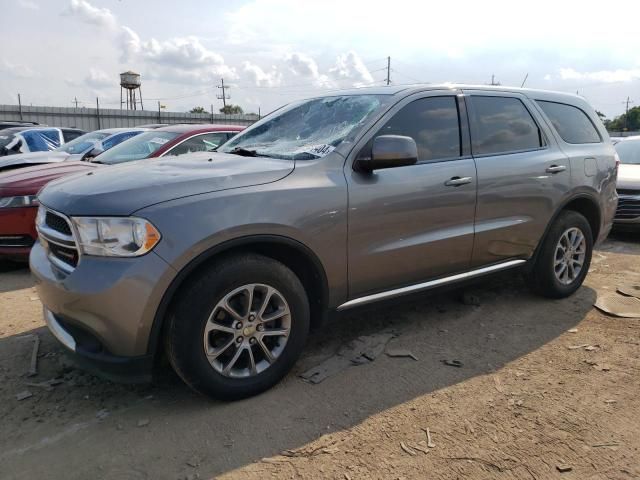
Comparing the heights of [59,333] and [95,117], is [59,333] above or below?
below

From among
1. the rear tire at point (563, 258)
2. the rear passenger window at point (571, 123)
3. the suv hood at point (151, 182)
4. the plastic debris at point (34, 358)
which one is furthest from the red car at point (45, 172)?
the rear tire at point (563, 258)

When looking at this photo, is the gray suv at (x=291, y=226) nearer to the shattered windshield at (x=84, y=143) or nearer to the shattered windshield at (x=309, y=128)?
the shattered windshield at (x=309, y=128)

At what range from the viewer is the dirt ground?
2.42m

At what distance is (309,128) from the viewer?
→ 367 cm

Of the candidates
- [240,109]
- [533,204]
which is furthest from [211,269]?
[240,109]

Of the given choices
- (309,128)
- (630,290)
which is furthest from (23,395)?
(630,290)

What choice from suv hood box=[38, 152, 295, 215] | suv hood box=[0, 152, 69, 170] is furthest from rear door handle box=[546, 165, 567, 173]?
suv hood box=[0, 152, 69, 170]

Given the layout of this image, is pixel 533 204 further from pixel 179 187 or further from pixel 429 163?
pixel 179 187

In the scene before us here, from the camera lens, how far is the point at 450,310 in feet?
14.3

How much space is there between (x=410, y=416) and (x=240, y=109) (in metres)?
69.6

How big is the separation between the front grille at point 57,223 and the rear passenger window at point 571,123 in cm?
380

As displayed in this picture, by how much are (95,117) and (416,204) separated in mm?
31745

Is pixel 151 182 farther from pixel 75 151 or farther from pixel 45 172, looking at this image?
pixel 75 151

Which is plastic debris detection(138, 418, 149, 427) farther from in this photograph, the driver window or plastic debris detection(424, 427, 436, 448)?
the driver window
